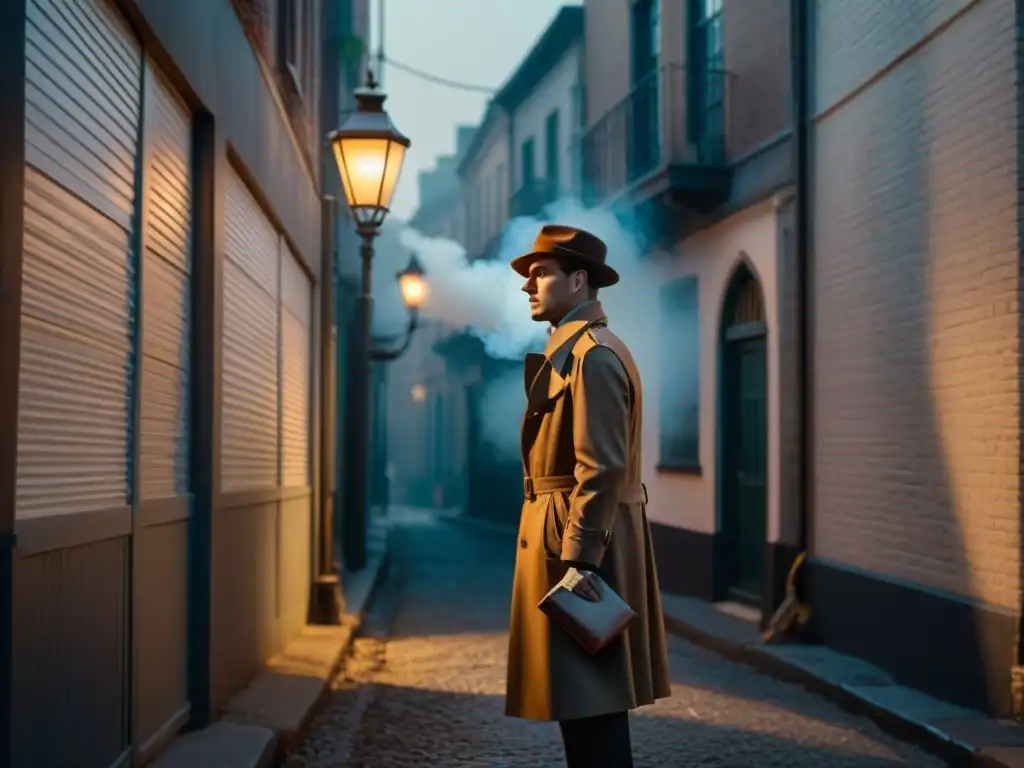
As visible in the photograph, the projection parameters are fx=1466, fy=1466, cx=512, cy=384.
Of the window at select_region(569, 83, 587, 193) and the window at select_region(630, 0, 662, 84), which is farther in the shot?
the window at select_region(569, 83, 587, 193)

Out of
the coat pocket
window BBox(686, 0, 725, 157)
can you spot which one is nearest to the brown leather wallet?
the coat pocket

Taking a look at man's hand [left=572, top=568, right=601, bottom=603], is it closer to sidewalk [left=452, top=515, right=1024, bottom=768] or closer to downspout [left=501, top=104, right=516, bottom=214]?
sidewalk [left=452, top=515, right=1024, bottom=768]

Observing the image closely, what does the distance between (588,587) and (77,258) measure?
6.11 ft

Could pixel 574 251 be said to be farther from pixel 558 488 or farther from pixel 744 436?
pixel 744 436

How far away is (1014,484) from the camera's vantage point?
23.1 ft

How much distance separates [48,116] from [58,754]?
184cm

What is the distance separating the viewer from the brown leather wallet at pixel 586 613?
4176 millimetres

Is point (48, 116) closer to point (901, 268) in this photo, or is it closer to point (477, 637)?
point (901, 268)

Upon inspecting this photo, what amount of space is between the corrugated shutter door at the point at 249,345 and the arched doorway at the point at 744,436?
166 inches

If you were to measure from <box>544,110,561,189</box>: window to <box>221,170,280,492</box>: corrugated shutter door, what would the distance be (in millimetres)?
14835

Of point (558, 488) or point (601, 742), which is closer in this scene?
point (601, 742)

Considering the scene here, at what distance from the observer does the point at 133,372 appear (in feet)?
17.5

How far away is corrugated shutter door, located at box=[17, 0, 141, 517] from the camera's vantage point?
4039 mm

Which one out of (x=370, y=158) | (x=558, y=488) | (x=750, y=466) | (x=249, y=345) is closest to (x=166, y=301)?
(x=558, y=488)
